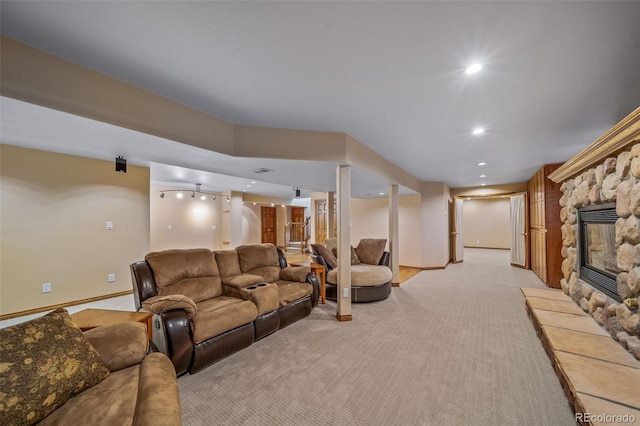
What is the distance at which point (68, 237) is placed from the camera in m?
3.92

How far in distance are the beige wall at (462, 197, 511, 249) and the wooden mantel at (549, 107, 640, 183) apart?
8.25 m

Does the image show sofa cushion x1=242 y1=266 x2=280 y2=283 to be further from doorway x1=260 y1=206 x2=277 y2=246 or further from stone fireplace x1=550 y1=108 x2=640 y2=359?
doorway x1=260 y1=206 x2=277 y2=246

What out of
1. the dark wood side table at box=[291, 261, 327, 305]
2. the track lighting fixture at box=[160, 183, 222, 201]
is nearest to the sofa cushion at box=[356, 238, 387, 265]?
the dark wood side table at box=[291, 261, 327, 305]

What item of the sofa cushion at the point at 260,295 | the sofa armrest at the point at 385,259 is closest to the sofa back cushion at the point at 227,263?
the sofa cushion at the point at 260,295

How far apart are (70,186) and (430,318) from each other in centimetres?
563

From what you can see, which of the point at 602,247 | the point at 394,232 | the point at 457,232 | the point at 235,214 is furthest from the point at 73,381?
the point at 457,232

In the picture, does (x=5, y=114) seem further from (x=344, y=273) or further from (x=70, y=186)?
(x=344, y=273)

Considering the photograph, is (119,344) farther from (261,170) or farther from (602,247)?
(602,247)

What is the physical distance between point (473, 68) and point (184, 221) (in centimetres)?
803

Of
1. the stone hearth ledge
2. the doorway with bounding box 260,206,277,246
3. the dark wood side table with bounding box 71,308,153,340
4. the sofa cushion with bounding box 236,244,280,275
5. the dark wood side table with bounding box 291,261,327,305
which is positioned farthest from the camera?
the doorway with bounding box 260,206,277,246

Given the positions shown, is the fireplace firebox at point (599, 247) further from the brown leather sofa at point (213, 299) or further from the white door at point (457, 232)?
the white door at point (457, 232)

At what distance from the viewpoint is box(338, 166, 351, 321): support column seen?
351cm

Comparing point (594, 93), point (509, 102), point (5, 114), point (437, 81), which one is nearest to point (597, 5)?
point (437, 81)

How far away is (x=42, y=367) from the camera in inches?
47.4
